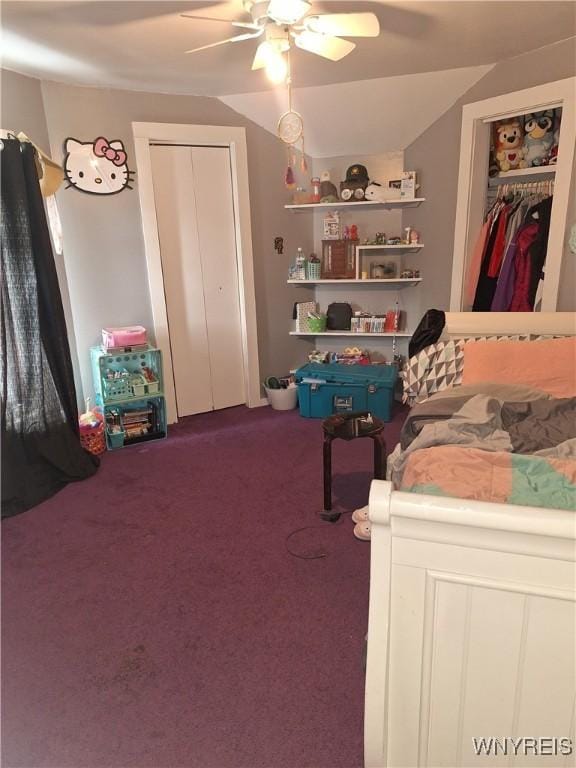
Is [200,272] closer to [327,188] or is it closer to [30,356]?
[327,188]

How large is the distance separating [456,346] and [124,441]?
220 cm

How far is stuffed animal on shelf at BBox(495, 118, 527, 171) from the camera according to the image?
3.04 metres

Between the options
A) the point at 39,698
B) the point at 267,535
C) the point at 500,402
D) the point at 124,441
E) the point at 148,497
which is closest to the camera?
the point at 39,698

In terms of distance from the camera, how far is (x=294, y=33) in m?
2.04

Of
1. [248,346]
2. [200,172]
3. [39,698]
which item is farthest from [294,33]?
[39,698]

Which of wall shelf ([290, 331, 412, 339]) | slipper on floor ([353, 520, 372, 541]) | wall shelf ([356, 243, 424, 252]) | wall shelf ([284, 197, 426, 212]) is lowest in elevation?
slipper on floor ([353, 520, 372, 541])

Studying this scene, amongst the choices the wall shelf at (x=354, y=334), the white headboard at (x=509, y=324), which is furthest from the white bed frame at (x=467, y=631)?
the wall shelf at (x=354, y=334)

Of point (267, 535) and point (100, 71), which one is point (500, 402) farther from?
point (100, 71)

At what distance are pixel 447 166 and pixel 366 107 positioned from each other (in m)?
0.68

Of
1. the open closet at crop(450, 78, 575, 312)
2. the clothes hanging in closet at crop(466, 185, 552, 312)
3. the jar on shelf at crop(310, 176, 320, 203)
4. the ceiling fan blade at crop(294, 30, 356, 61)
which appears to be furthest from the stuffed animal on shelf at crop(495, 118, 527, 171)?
the ceiling fan blade at crop(294, 30, 356, 61)

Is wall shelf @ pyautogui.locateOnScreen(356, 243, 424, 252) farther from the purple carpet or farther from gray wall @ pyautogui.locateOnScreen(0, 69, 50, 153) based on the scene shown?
gray wall @ pyautogui.locateOnScreen(0, 69, 50, 153)

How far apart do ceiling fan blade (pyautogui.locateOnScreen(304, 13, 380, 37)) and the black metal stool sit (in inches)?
63.6

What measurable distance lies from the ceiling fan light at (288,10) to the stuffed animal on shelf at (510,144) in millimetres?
1766

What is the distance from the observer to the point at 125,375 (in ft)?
10.7
